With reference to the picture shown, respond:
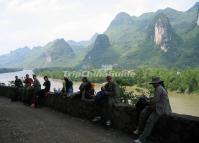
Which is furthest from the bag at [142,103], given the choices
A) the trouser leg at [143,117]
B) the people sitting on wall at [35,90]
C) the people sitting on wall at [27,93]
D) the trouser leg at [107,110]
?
the people sitting on wall at [27,93]

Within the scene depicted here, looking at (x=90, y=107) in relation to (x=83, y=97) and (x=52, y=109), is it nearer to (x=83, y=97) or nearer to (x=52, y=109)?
(x=83, y=97)

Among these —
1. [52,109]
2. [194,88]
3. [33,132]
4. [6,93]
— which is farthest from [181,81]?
[33,132]

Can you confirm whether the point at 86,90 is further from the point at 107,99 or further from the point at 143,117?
the point at 143,117

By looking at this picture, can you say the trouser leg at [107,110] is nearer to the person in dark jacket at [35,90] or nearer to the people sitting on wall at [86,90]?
the people sitting on wall at [86,90]

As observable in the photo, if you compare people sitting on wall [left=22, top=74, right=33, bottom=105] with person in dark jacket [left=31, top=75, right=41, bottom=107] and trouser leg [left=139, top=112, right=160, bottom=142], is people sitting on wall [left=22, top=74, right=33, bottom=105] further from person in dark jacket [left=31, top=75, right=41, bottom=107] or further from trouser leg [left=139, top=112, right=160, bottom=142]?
trouser leg [left=139, top=112, right=160, bottom=142]

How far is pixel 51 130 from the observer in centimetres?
1204

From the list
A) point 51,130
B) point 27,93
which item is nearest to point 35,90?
point 27,93

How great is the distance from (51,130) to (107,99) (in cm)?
205

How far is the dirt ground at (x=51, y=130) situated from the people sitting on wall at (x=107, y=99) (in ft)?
1.23

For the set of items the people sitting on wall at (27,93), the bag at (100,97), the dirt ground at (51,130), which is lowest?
the dirt ground at (51,130)

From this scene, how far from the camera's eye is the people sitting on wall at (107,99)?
1229 centimetres

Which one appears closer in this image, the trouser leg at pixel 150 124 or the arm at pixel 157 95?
the arm at pixel 157 95

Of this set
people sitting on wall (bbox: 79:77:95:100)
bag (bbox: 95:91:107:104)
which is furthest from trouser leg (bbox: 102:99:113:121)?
people sitting on wall (bbox: 79:77:95:100)

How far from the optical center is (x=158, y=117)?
948cm
